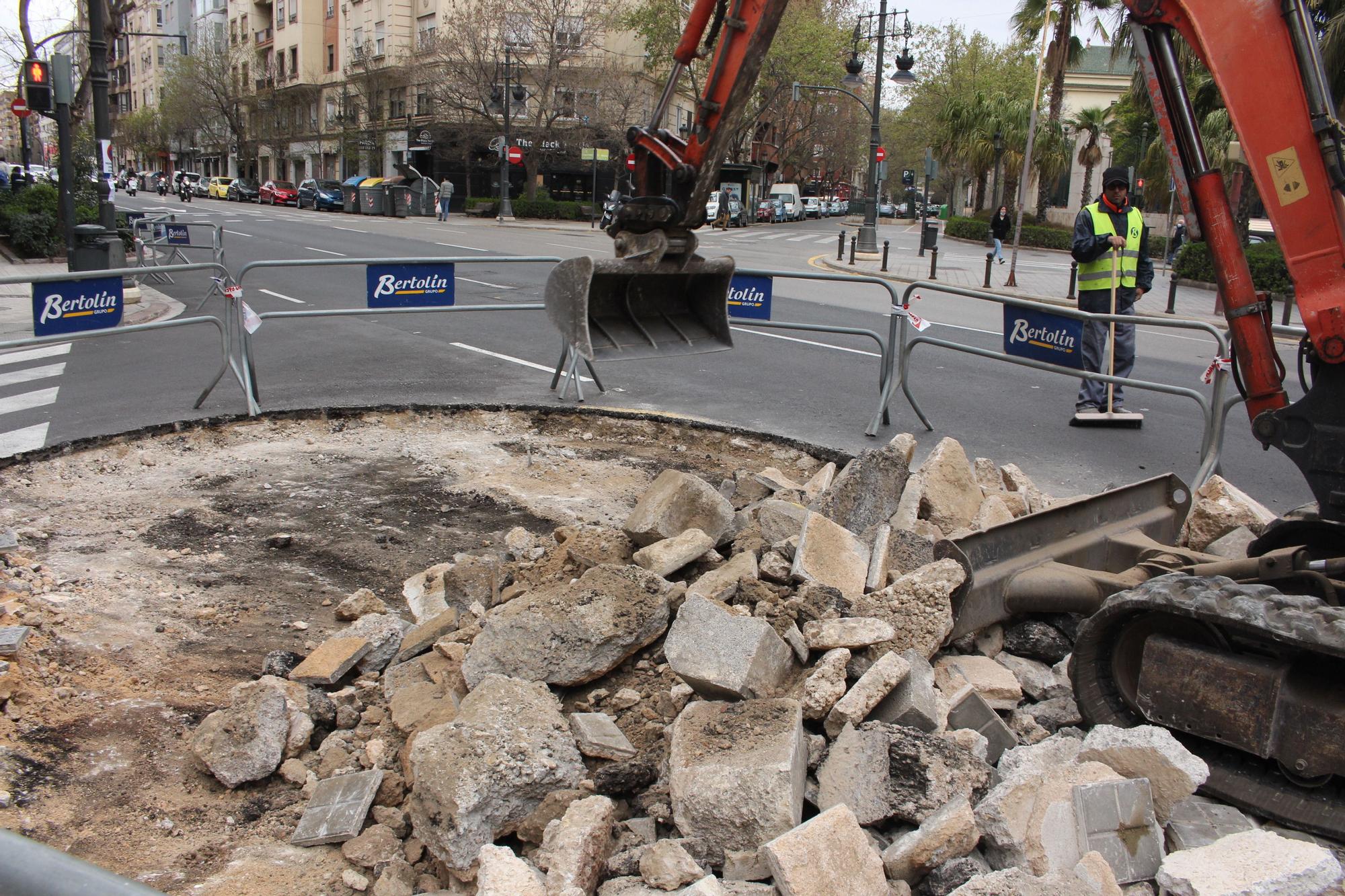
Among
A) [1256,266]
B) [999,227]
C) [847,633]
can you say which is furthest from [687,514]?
[999,227]

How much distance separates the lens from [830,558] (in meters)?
4.54

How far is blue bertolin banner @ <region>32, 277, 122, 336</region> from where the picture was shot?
7453 millimetres

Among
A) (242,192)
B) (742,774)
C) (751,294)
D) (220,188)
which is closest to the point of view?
(742,774)

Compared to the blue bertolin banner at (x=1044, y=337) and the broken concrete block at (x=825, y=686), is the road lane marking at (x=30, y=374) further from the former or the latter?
the broken concrete block at (x=825, y=686)

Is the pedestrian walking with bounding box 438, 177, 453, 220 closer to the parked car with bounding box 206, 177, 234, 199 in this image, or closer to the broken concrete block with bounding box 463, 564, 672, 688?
the parked car with bounding box 206, 177, 234, 199

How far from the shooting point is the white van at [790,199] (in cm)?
6375

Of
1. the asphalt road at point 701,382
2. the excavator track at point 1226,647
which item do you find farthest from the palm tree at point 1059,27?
the excavator track at point 1226,647

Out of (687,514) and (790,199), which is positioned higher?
(790,199)

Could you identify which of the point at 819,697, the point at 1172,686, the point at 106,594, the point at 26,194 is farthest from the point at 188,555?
the point at 26,194

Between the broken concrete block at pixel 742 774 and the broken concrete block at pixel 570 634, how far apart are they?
2.25ft

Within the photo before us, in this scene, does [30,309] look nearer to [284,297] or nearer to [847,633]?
[284,297]

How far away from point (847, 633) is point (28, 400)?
8514 mm

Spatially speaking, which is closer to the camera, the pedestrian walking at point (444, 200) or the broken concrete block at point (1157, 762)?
the broken concrete block at point (1157, 762)

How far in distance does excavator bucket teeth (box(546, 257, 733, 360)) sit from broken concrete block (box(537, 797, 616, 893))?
358 cm
